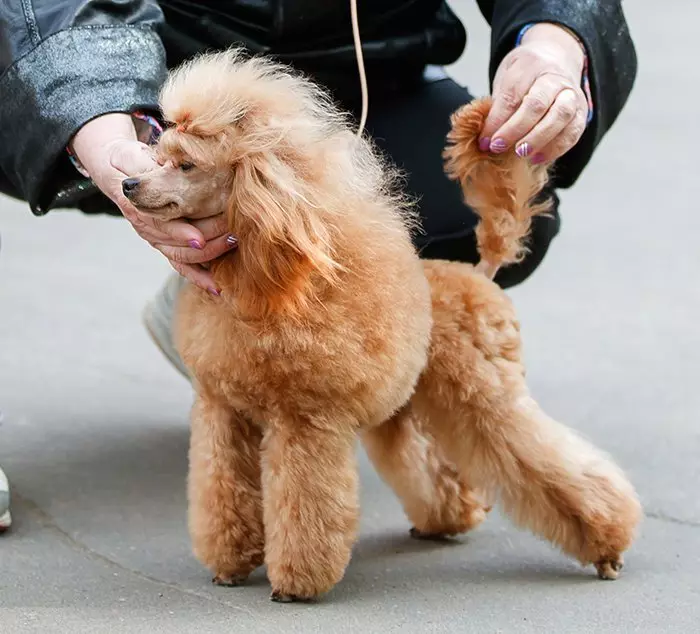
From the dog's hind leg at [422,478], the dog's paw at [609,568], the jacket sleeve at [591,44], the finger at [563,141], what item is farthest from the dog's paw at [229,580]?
the jacket sleeve at [591,44]

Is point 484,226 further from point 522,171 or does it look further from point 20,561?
point 20,561

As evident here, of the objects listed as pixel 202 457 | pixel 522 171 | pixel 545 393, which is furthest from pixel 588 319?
pixel 202 457

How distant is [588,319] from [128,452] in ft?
4.65

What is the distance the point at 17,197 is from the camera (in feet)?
6.90

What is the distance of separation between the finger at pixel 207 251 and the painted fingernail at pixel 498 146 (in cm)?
40

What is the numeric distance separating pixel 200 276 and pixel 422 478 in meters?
0.51

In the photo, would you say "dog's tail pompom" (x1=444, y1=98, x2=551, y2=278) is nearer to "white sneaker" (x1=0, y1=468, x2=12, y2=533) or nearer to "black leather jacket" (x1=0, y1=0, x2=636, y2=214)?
"black leather jacket" (x1=0, y1=0, x2=636, y2=214)

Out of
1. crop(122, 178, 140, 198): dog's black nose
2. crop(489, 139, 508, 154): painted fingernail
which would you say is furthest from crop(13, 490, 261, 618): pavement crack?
crop(489, 139, 508, 154): painted fingernail

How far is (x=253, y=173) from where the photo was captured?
4.48 feet

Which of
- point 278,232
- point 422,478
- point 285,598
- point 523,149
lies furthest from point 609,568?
point 278,232

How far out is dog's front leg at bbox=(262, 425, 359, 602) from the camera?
1466mm

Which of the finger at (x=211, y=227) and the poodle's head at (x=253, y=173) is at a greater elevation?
the poodle's head at (x=253, y=173)

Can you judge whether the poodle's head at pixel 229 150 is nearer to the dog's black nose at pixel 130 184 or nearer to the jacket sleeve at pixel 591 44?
the dog's black nose at pixel 130 184

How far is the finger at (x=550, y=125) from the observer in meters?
1.59
